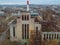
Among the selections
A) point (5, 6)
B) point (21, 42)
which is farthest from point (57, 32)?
point (5, 6)

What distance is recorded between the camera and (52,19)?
205 cm

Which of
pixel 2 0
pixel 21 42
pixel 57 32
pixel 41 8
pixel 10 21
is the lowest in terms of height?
pixel 21 42

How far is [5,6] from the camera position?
2.04 m

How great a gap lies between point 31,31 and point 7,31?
355 millimetres

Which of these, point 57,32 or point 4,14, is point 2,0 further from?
point 57,32

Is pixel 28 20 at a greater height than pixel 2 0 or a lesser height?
lesser

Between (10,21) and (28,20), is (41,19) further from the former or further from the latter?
(10,21)

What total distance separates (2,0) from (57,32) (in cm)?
95

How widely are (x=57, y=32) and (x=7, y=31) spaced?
0.74 meters

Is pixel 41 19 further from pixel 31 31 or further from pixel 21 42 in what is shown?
pixel 21 42

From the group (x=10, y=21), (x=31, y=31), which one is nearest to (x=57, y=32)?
(x=31, y=31)

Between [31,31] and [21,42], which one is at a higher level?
[31,31]

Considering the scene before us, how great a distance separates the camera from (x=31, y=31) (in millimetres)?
2035

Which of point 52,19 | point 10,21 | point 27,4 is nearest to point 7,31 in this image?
point 10,21
